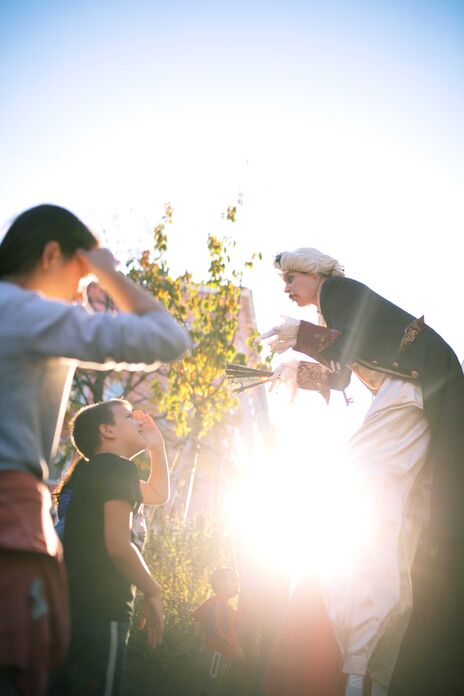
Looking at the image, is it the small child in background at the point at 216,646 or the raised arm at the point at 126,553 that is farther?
the small child in background at the point at 216,646

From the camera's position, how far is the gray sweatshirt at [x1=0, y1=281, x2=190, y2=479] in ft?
5.42

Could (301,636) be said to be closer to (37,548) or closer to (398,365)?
(398,365)

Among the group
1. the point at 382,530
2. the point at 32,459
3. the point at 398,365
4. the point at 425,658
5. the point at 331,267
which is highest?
the point at 331,267

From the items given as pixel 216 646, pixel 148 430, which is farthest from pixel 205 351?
pixel 148 430

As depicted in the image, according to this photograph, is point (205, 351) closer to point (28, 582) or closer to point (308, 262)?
point (308, 262)

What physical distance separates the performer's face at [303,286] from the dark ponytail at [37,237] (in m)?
2.44

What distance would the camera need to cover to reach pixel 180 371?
11.8 meters

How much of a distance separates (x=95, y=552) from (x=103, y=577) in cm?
10

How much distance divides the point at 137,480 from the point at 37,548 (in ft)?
4.55

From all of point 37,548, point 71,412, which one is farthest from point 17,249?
point 71,412

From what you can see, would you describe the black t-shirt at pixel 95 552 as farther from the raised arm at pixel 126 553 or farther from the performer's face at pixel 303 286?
the performer's face at pixel 303 286

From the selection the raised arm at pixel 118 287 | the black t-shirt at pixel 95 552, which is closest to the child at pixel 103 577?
the black t-shirt at pixel 95 552

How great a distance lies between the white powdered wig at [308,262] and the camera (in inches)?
166

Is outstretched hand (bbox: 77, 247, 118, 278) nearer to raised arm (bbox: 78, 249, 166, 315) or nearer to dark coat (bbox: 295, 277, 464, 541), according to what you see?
raised arm (bbox: 78, 249, 166, 315)
